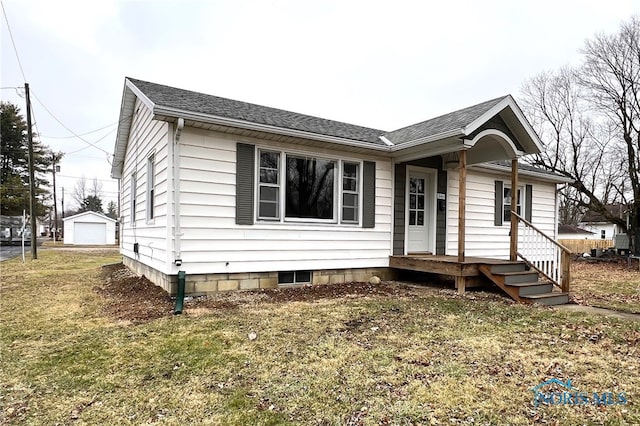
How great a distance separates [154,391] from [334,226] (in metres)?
5.10

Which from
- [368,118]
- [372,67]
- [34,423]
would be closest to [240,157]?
[34,423]

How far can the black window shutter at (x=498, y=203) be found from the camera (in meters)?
10.5

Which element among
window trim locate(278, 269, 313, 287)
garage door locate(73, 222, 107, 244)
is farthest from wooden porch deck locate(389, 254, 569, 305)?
garage door locate(73, 222, 107, 244)

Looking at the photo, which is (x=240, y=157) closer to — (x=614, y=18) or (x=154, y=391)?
(x=154, y=391)

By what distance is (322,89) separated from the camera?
26.0 metres

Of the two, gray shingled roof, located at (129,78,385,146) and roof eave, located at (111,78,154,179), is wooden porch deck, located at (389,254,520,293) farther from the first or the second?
roof eave, located at (111,78,154,179)

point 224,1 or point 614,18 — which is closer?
point 224,1

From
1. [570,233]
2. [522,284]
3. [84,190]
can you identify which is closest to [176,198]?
[522,284]

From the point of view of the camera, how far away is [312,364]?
11.4ft

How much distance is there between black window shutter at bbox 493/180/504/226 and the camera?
10547 mm

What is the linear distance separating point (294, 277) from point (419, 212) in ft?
11.9

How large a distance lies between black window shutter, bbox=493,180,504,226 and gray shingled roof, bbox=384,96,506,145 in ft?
11.1

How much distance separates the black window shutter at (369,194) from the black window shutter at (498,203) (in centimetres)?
447

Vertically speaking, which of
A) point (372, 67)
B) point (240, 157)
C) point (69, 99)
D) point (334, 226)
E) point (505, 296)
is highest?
point (372, 67)
